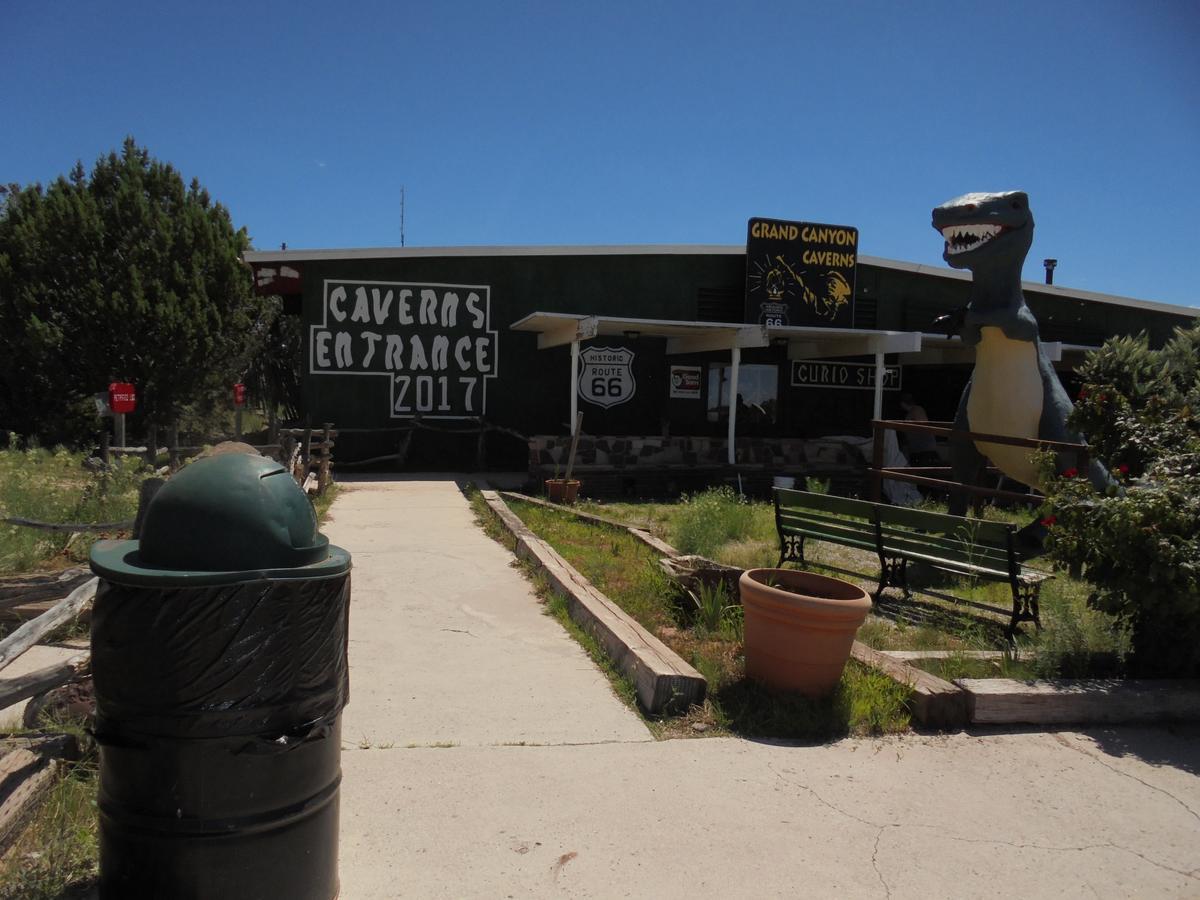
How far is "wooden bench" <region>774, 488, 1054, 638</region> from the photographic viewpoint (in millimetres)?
5980

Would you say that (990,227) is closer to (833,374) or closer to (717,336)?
(717,336)

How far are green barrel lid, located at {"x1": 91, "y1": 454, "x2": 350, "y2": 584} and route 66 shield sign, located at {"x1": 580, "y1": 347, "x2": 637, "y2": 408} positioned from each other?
49.3 ft

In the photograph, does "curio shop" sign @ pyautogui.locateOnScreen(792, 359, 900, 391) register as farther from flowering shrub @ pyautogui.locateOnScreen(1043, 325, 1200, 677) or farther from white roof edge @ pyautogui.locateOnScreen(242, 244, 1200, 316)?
flowering shrub @ pyautogui.locateOnScreen(1043, 325, 1200, 677)

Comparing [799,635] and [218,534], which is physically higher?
[218,534]

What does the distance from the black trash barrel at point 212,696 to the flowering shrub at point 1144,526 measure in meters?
4.37

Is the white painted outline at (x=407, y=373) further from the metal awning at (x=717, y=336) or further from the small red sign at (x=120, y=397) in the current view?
the small red sign at (x=120, y=397)

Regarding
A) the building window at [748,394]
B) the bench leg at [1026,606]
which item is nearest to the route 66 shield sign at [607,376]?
the building window at [748,394]

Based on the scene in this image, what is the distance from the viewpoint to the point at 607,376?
699 inches

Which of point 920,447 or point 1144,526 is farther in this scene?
point 920,447

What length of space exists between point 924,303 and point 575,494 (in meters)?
10.9

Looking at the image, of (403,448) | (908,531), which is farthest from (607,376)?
(908,531)

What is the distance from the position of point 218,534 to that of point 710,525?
733cm

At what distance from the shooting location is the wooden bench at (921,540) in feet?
19.6

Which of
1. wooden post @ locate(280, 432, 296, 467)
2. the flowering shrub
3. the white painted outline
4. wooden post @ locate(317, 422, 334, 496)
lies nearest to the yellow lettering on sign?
the white painted outline
